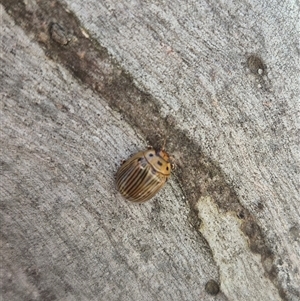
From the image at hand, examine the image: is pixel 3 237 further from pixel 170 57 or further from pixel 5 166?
pixel 170 57

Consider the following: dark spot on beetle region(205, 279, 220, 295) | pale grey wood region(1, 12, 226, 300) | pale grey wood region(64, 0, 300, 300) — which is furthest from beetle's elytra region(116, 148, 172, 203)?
dark spot on beetle region(205, 279, 220, 295)

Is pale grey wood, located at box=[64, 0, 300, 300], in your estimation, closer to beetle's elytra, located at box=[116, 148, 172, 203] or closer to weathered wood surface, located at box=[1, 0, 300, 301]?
weathered wood surface, located at box=[1, 0, 300, 301]

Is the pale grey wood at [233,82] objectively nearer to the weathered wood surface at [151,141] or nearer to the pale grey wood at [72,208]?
the weathered wood surface at [151,141]

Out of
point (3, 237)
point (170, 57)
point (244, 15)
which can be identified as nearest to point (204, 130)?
point (170, 57)

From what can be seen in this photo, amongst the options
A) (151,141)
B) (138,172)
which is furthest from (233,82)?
(138,172)

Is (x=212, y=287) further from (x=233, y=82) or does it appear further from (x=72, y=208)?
(x=233, y=82)

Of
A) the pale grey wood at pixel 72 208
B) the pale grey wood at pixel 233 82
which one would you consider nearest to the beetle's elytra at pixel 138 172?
the pale grey wood at pixel 72 208
